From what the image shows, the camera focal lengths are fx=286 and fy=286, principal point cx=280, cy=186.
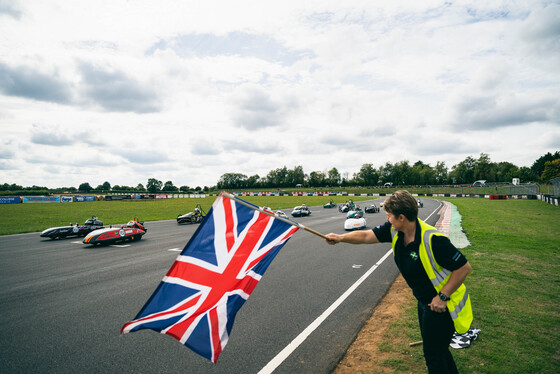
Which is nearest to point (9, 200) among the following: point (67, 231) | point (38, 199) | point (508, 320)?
point (38, 199)

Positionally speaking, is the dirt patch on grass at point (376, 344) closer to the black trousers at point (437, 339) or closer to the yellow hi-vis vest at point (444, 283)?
the black trousers at point (437, 339)

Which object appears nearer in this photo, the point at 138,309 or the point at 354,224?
the point at 138,309

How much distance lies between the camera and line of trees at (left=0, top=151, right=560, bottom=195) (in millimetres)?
115562

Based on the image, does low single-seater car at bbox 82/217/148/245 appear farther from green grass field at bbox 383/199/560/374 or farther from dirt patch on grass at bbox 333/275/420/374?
green grass field at bbox 383/199/560/374

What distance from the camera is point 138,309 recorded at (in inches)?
238

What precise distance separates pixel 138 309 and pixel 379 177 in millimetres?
166138

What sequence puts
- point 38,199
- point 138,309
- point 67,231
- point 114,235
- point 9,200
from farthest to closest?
point 38,199 < point 9,200 < point 67,231 < point 114,235 < point 138,309

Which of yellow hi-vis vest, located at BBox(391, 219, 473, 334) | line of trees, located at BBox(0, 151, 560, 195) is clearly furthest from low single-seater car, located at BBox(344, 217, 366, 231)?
line of trees, located at BBox(0, 151, 560, 195)

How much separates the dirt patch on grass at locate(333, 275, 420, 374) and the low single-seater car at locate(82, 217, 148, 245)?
43.5ft

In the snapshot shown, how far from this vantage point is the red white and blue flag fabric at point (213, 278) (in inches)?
116

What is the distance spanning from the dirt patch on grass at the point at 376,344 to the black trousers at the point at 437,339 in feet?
3.84

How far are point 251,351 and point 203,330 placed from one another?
1.58m

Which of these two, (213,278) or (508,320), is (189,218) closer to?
(213,278)

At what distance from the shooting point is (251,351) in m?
4.23
